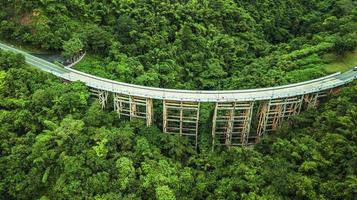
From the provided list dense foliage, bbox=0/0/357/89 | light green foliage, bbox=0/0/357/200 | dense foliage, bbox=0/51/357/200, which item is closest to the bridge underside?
light green foliage, bbox=0/0/357/200

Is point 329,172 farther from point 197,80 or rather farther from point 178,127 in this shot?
point 197,80

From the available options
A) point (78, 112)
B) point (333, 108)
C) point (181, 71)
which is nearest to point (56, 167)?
point (78, 112)

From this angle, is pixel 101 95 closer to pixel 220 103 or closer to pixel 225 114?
pixel 220 103

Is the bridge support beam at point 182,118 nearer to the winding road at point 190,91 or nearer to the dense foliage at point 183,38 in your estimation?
the winding road at point 190,91

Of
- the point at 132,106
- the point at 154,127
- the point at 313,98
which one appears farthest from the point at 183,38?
the point at 313,98

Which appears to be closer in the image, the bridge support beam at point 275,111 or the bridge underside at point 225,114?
the bridge underside at point 225,114

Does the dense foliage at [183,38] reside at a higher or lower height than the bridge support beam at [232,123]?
higher

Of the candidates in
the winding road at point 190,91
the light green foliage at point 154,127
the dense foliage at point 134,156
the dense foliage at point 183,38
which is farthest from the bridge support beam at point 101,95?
the dense foliage at point 183,38
